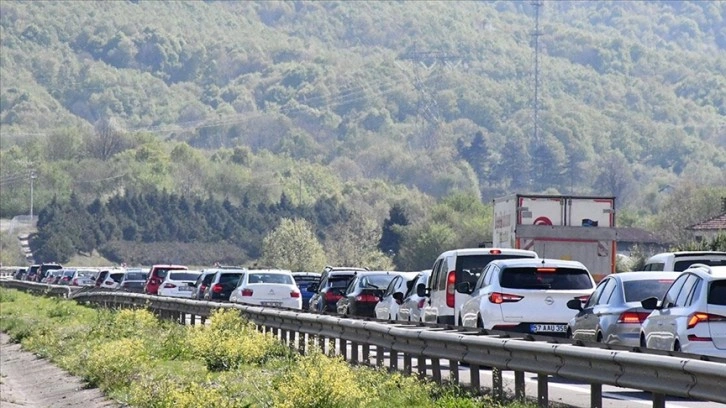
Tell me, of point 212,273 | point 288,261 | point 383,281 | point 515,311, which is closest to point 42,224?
point 288,261

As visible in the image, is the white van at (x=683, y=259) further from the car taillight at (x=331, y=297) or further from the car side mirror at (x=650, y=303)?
the car taillight at (x=331, y=297)

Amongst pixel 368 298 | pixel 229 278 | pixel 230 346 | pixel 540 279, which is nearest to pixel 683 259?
pixel 540 279

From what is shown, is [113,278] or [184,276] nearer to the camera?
[184,276]

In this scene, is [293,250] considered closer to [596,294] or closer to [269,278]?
[269,278]

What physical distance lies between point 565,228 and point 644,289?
16.9 m

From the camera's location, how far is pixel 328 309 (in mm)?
40219

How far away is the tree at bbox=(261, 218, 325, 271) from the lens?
14338 cm

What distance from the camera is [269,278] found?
41969mm

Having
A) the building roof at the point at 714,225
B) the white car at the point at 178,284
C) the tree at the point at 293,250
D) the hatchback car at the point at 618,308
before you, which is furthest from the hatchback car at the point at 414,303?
the tree at the point at 293,250

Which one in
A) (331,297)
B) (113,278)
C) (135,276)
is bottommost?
(113,278)

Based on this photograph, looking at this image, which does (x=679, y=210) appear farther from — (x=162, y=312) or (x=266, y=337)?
(x=266, y=337)

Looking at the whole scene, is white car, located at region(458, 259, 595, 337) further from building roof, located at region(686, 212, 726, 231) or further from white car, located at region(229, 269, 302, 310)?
building roof, located at region(686, 212, 726, 231)

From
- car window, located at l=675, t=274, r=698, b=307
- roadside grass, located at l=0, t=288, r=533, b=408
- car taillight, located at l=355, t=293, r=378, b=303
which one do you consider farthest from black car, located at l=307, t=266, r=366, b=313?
car window, located at l=675, t=274, r=698, b=307

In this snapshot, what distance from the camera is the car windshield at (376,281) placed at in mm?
36562
